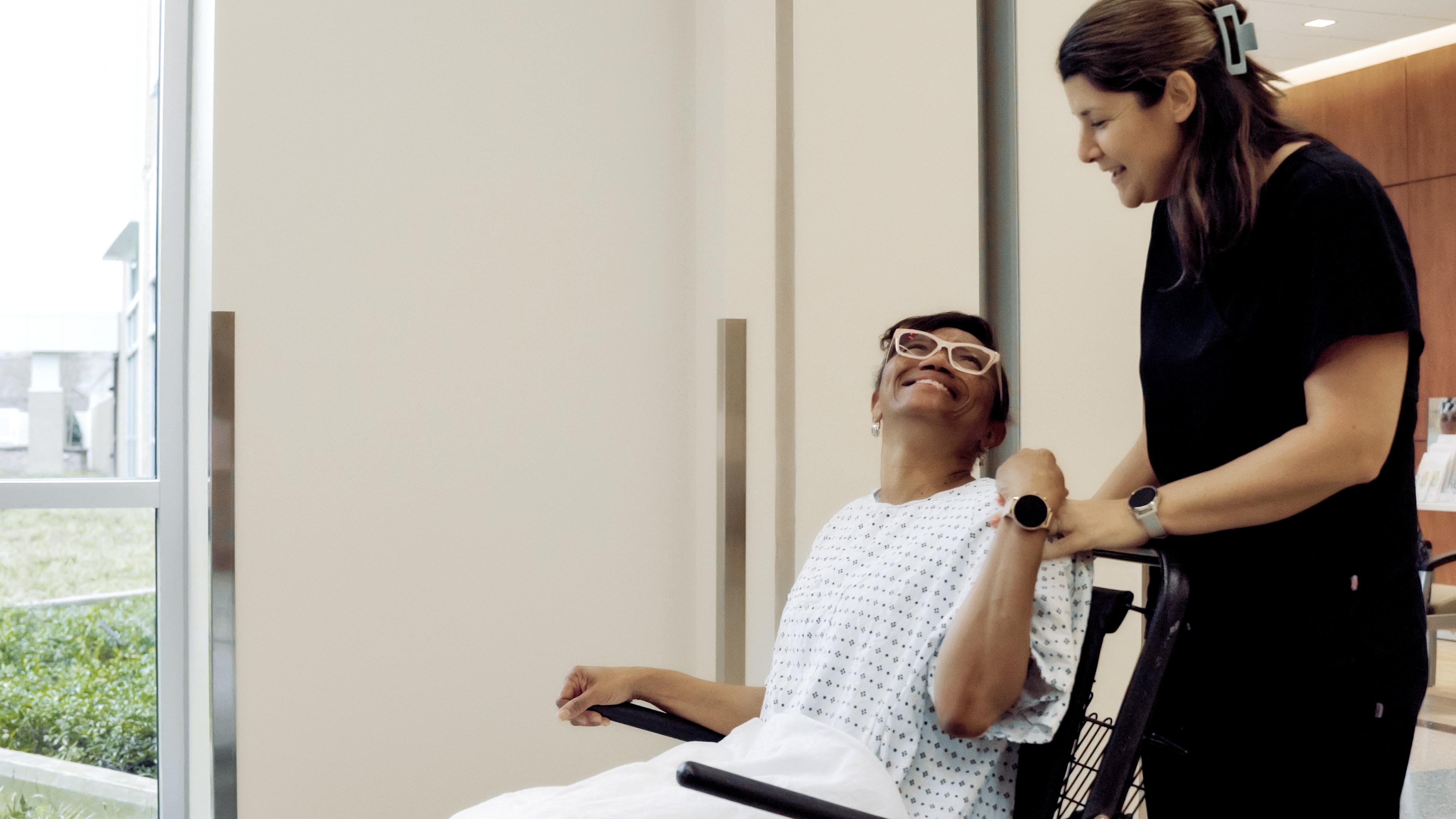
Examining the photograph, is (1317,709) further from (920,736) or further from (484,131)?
(484,131)

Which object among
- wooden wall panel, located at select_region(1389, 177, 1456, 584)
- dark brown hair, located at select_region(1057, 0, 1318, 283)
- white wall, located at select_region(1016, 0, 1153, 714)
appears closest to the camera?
dark brown hair, located at select_region(1057, 0, 1318, 283)

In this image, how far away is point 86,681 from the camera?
2.45m

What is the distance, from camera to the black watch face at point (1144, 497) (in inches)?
46.1

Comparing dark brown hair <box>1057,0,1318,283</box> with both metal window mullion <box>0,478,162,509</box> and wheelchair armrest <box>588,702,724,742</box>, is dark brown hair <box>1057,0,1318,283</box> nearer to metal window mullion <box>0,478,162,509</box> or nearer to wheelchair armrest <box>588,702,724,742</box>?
wheelchair armrest <box>588,702,724,742</box>

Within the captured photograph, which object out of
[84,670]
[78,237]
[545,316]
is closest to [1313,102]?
[545,316]

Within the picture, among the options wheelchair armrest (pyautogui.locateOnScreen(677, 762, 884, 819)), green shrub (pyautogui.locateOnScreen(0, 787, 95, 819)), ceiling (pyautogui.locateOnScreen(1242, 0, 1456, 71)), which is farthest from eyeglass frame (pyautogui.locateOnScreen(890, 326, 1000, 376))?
ceiling (pyautogui.locateOnScreen(1242, 0, 1456, 71))

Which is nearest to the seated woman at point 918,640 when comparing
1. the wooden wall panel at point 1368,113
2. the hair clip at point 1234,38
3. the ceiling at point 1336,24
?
the hair clip at point 1234,38

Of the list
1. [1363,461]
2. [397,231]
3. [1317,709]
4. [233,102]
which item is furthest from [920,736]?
[233,102]

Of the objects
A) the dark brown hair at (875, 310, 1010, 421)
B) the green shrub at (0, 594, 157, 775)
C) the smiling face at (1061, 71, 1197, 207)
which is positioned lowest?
the green shrub at (0, 594, 157, 775)

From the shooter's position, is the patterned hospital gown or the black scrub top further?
the patterned hospital gown

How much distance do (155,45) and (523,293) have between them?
1.02 meters

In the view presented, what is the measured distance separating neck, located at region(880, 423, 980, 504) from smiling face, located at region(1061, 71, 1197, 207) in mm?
432

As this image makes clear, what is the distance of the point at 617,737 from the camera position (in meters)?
2.62

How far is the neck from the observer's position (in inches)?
Answer: 63.0
